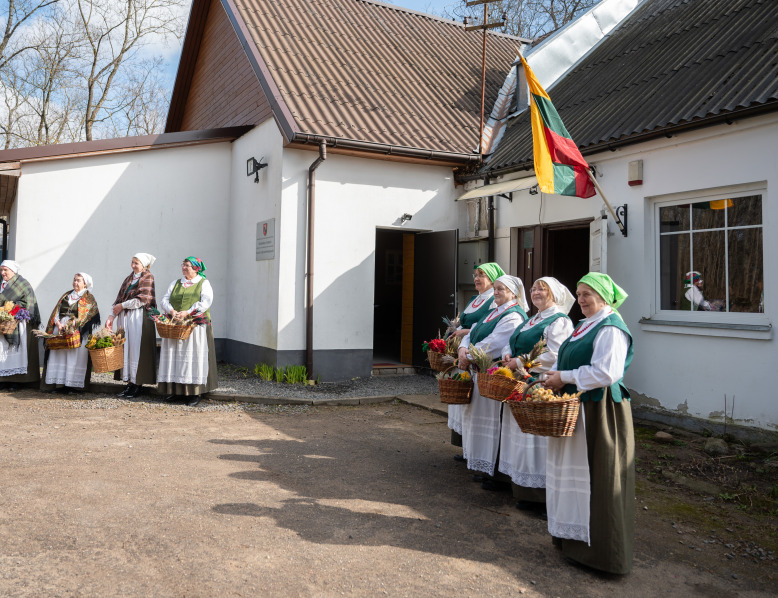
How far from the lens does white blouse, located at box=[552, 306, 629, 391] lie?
12.3 ft

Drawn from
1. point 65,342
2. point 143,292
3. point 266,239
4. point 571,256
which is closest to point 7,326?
point 65,342

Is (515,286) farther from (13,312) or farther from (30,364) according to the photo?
(30,364)

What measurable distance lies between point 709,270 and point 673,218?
0.81 meters

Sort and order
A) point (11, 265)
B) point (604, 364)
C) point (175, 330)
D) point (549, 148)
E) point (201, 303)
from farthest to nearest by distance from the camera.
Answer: point (11, 265), point (201, 303), point (175, 330), point (549, 148), point (604, 364)

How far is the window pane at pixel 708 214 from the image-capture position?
725cm

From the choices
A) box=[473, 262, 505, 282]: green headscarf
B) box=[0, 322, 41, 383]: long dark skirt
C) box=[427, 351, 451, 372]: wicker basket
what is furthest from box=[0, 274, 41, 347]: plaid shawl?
box=[473, 262, 505, 282]: green headscarf

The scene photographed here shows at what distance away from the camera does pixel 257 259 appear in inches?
432

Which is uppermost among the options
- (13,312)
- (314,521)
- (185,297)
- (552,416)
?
(185,297)

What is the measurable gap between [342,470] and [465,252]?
620 cm

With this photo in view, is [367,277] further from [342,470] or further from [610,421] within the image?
[610,421]

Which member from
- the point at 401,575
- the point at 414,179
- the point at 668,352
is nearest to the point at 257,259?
the point at 414,179

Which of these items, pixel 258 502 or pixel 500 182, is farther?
pixel 500 182

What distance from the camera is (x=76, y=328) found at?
9047 mm

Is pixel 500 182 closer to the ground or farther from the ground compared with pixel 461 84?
closer to the ground
